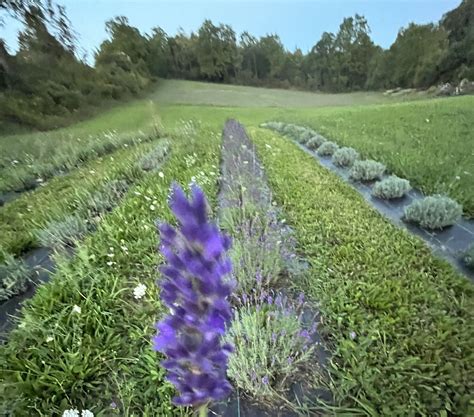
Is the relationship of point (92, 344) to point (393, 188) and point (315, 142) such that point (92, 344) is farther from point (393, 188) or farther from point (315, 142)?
point (315, 142)

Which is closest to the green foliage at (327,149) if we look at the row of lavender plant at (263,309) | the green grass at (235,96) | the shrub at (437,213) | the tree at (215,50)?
the green grass at (235,96)

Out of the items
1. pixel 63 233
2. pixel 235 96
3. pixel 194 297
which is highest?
pixel 194 297

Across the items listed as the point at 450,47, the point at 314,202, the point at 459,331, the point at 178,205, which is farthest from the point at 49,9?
the point at 450,47

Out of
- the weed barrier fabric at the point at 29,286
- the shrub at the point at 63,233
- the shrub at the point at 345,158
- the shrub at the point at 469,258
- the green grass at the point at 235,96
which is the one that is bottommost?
the shrub at the point at 345,158

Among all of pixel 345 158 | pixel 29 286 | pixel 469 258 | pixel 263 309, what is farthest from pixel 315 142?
pixel 29 286

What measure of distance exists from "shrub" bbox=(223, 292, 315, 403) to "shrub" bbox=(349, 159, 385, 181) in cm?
302

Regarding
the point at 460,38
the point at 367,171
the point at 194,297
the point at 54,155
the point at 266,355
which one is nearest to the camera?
the point at 194,297

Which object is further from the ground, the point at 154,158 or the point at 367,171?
the point at 367,171

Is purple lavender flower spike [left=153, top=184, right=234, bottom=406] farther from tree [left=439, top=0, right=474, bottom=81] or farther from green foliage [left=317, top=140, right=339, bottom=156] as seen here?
green foliage [left=317, top=140, right=339, bottom=156]

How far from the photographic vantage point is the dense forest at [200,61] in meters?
2.65

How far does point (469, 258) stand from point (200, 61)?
10.0ft

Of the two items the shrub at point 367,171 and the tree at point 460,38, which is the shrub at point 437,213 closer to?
the shrub at point 367,171

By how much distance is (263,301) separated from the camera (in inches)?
72.2

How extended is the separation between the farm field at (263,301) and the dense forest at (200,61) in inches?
9.1
